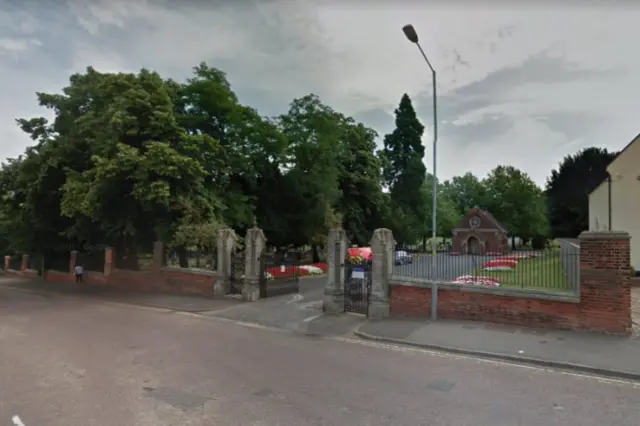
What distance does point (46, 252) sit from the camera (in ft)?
93.7

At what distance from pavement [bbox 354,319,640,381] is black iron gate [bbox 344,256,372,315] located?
5.95 ft

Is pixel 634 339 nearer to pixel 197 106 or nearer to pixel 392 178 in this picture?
pixel 197 106

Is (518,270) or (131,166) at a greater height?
(131,166)

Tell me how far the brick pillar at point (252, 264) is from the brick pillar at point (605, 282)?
10516mm

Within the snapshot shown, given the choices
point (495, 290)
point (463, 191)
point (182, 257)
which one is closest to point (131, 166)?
Result: point (182, 257)

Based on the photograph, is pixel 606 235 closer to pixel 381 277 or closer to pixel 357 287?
pixel 381 277

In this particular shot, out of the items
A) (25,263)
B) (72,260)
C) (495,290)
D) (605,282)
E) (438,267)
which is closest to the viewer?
(605,282)

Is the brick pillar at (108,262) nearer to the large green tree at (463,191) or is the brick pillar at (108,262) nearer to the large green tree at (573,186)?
the large green tree at (573,186)

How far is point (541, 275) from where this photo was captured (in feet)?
36.4

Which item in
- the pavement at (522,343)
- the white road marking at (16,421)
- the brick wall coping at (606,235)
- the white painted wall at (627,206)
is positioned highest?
the white painted wall at (627,206)

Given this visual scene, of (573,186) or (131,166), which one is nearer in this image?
(131,166)

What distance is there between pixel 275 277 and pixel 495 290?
1010 centimetres

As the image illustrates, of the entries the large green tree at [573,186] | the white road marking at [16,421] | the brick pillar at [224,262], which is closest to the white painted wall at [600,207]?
the large green tree at [573,186]

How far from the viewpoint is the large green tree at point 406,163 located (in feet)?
171
